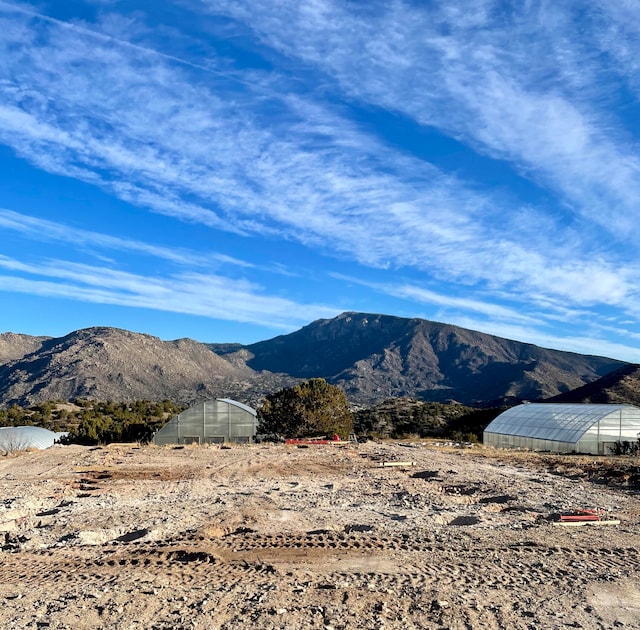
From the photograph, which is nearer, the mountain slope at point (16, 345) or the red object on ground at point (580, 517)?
the red object on ground at point (580, 517)

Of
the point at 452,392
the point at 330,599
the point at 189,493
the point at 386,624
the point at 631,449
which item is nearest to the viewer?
the point at 386,624

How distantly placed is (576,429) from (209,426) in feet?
81.1

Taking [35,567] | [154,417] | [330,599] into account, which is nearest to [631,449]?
[330,599]

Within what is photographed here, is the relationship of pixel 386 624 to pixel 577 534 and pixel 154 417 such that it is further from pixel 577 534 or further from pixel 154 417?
pixel 154 417

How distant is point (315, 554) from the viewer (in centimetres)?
1041

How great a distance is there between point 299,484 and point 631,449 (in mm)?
23097

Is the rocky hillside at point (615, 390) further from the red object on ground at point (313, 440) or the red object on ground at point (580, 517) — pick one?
the red object on ground at point (580, 517)

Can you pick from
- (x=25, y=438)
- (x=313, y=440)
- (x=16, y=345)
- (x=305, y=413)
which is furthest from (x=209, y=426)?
(x=16, y=345)

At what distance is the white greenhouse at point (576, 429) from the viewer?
34.1 metres

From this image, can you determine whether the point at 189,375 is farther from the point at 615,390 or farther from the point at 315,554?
the point at 315,554

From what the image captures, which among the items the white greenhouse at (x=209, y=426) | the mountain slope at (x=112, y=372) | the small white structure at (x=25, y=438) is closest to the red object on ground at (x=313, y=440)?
the white greenhouse at (x=209, y=426)

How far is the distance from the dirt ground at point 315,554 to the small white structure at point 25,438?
20.7 m

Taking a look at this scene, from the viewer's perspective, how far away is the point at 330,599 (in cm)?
824

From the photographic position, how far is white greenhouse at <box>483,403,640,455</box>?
112ft
